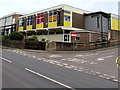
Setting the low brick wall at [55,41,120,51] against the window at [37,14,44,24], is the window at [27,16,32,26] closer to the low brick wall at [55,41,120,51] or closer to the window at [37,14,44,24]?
the window at [37,14,44,24]

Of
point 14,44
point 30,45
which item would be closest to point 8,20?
point 14,44

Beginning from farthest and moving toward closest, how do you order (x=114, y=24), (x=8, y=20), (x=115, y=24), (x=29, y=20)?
(x=8, y=20)
(x=29, y=20)
(x=115, y=24)
(x=114, y=24)

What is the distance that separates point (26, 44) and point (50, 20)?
927 centimetres

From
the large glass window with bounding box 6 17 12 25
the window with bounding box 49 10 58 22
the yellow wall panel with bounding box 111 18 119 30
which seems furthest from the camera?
the large glass window with bounding box 6 17 12 25

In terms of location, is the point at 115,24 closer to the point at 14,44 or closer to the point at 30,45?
the point at 30,45

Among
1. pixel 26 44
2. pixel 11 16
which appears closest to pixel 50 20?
pixel 26 44

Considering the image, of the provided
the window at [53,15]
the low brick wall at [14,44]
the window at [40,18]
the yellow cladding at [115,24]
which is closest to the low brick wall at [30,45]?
the low brick wall at [14,44]

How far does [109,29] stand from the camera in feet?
114

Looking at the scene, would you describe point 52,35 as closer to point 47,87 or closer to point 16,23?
point 16,23

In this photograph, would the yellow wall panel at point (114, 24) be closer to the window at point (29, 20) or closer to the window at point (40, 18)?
the window at point (40, 18)

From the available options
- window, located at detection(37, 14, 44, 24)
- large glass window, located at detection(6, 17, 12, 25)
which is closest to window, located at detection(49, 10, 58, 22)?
window, located at detection(37, 14, 44, 24)

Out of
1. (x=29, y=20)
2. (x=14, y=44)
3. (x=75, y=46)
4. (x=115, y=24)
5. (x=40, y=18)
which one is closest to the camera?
(x=75, y=46)

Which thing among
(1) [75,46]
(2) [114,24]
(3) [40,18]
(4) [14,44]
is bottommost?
(1) [75,46]

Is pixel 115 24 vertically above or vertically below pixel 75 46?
above
